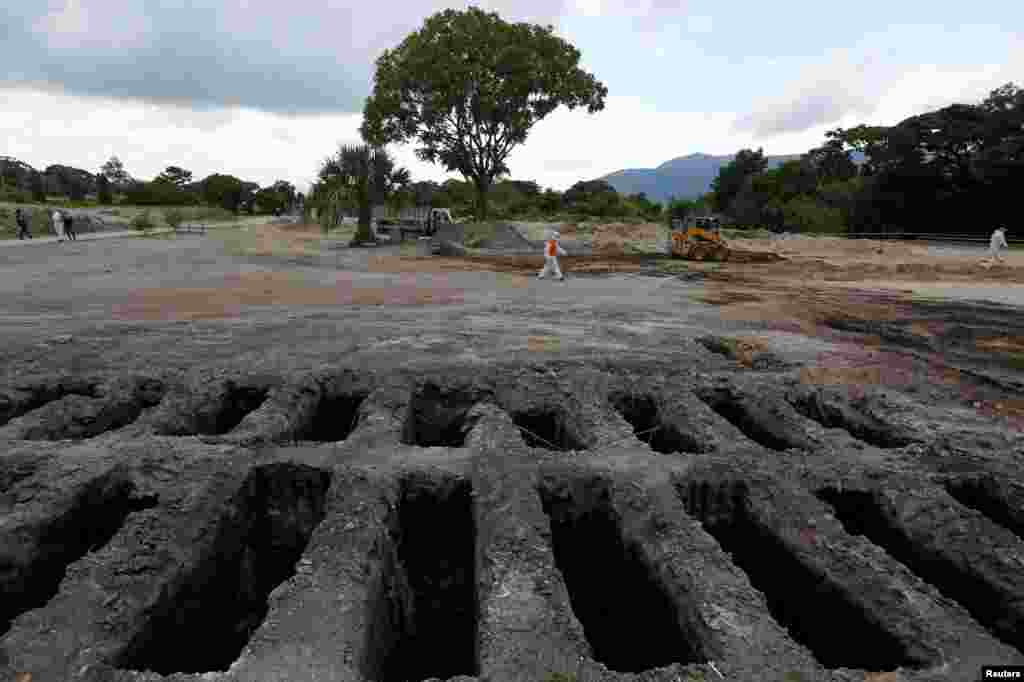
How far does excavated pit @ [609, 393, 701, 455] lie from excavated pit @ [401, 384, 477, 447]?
124 centimetres

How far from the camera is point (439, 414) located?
509 cm

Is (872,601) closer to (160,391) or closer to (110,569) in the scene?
(110,569)

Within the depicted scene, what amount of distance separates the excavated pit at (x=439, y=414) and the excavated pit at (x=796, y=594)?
83.1 inches

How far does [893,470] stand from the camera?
3648 mm

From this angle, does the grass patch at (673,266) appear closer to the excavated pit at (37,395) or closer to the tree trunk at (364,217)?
the tree trunk at (364,217)

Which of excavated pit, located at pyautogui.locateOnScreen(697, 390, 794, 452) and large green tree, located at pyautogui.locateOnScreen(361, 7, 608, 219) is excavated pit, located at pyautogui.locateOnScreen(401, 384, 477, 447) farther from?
large green tree, located at pyautogui.locateOnScreen(361, 7, 608, 219)

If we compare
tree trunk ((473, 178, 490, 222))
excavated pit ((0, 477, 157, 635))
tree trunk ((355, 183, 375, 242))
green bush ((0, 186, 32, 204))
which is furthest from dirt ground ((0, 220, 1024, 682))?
green bush ((0, 186, 32, 204))

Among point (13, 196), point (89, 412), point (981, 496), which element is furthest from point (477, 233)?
point (13, 196)

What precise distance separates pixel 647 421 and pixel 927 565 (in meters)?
2.25

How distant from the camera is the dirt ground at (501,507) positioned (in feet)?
7.70

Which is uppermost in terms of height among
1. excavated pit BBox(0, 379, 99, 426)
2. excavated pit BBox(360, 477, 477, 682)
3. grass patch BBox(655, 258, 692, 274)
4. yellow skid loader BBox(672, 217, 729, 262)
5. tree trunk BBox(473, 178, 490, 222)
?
tree trunk BBox(473, 178, 490, 222)

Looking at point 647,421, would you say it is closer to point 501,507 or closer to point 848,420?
point 848,420

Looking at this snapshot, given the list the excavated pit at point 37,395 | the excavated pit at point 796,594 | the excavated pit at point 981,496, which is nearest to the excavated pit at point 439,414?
the excavated pit at point 796,594

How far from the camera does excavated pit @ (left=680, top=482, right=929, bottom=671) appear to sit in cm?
261
